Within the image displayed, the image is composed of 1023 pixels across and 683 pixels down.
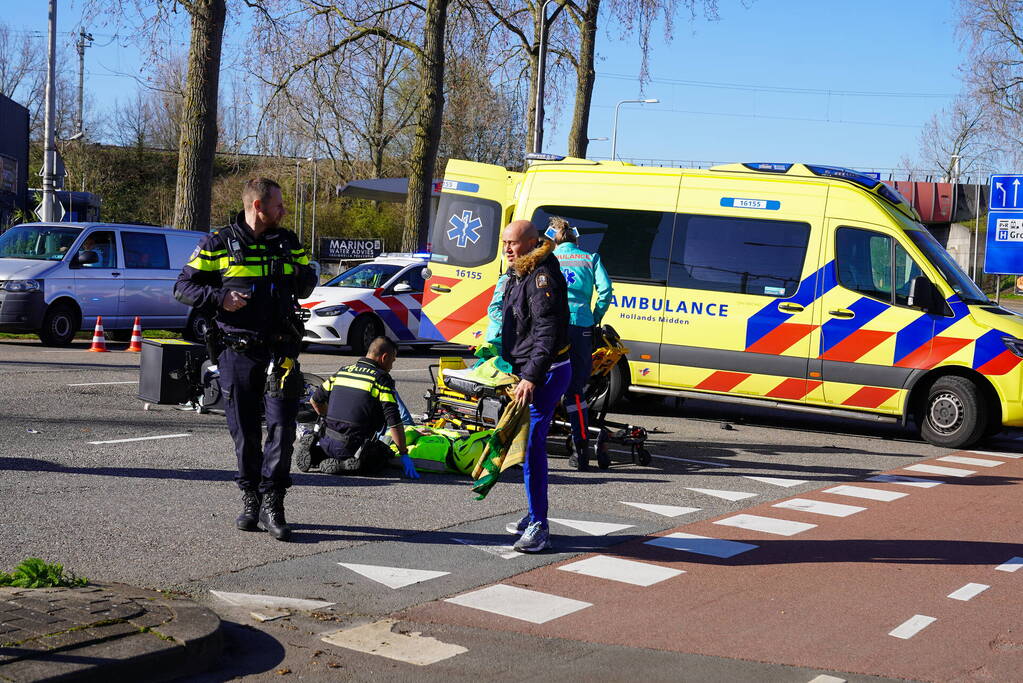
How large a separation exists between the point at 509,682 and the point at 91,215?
1592 inches

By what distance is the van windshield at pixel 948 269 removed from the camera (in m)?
12.0

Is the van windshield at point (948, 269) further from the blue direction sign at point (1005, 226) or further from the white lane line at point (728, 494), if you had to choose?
the blue direction sign at point (1005, 226)

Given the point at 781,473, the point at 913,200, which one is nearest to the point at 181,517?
the point at 781,473

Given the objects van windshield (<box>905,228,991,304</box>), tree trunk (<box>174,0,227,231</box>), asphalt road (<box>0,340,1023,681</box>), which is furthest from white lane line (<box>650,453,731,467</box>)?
tree trunk (<box>174,0,227,231</box>)

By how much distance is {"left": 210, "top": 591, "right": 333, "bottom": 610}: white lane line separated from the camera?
17.2 feet

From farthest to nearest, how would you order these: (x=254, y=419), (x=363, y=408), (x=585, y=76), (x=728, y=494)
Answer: (x=585, y=76) → (x=728, y=494) → (x=363, y=408) → (x=254, y=419)

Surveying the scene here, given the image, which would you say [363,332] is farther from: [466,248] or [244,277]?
[244,277]

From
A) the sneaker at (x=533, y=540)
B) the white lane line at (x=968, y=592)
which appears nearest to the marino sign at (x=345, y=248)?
the sneaker at (x=533, y=540)

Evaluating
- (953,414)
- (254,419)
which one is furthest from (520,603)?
(953,414)

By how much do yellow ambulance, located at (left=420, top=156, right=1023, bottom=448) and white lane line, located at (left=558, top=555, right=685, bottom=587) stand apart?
6381 millimetres

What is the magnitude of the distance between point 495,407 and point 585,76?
22.9 meters

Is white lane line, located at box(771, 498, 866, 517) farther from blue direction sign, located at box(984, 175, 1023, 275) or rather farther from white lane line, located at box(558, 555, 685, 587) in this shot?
blue direction sign, located at box(984, 175, 1023, 275)

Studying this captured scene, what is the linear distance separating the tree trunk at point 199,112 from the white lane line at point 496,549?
15211 millimetres

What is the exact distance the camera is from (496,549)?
6562 millimetres
